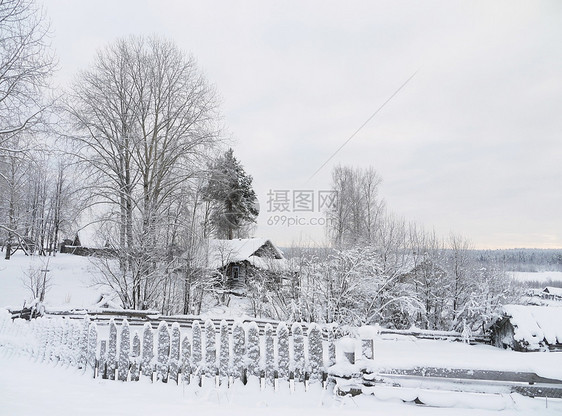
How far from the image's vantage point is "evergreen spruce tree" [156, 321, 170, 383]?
512 centimetres

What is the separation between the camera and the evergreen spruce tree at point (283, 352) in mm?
4888

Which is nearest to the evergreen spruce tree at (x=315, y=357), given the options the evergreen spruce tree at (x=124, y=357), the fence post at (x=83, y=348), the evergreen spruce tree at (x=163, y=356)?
the evergreen spruce tree at (x=163, y=356)

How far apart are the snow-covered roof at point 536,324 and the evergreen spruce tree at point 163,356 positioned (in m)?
12.0

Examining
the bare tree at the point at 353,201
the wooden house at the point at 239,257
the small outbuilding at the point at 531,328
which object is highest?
the bare tree at the point at 353,201

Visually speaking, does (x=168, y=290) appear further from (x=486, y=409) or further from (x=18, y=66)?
(x=486, y=409)

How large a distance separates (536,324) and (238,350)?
11.7 metres

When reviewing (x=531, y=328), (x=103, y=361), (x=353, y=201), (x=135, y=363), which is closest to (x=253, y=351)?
(x=135, y=363)

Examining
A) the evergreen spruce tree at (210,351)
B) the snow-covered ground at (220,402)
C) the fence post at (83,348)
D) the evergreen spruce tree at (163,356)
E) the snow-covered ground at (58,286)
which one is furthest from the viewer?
the snow-covered ground at (58,286)

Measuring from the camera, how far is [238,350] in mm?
5000

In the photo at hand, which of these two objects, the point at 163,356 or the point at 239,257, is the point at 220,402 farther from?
the point at 239,257

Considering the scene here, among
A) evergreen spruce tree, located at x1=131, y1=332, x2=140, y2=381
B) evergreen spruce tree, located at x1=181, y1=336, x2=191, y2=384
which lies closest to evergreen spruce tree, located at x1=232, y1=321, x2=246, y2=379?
evergreen spruce tree, located at x1=181, y1=336, x2=191, y2=384

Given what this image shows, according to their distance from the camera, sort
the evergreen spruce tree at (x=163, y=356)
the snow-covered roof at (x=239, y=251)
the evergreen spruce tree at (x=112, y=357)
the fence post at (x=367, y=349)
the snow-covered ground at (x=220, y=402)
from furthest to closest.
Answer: the snow-covered roof at (x=239, y=251)
the evergreen spruce tree at (x=112, y=357)
the evergreen spruce tree at (x=163, y=356)
the fence post at (x=367, y=349)
the snow-covered ground at (x=220, y=402)

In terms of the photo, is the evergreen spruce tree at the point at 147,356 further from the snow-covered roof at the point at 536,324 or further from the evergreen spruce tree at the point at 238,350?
the snow-covered roof at the point at 536,324

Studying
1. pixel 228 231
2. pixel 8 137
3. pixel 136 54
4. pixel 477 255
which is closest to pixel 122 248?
pixel 8 137
